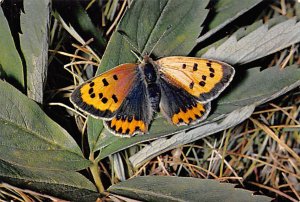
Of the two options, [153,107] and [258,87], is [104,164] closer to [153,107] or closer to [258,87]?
[153,107]

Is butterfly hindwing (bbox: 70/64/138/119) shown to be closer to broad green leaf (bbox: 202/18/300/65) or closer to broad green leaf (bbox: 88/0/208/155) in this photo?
broad green leaf (bbox: 88/0/208/155)

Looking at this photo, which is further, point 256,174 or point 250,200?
point 256,174

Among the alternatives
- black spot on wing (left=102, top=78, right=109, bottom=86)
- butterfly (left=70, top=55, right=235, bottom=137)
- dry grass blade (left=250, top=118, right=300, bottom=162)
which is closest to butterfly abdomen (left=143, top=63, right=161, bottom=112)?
butterfly (left=70, top=55, right=235, bottom=137)

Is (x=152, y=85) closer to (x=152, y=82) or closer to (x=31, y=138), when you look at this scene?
(x=152, y=82)

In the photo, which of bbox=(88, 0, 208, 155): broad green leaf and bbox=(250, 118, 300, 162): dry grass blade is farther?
bbox=(250, 118, 300, 162): dry grass blade

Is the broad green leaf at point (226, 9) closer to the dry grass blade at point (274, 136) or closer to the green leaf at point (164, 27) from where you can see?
the green leaf at point (164, 27)

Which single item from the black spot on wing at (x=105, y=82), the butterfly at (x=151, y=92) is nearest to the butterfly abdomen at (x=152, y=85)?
the butterfly at (x=151, y=92)

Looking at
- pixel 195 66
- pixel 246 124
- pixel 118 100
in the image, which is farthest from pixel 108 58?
pixel 246 124
